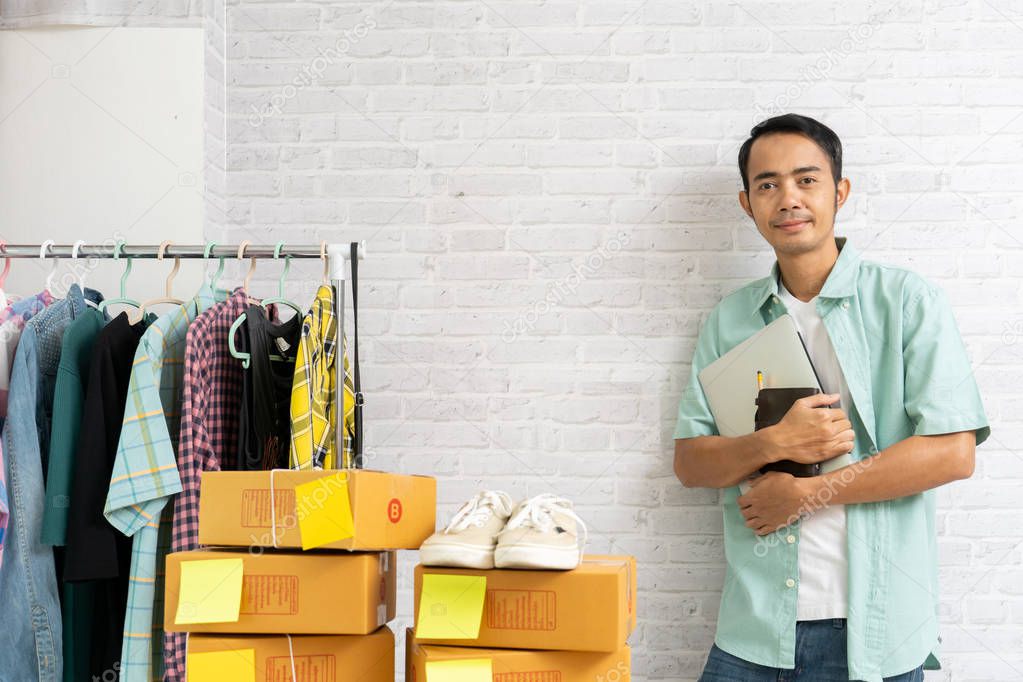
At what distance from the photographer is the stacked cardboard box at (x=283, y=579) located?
4.75ft

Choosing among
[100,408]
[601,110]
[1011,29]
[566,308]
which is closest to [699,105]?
[601,110]

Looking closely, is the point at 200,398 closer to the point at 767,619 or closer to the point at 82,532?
the point at 82,532

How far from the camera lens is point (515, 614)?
142 centimetres

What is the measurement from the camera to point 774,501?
1.98 metres

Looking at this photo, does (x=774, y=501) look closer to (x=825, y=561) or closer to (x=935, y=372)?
(x=825, y=561)

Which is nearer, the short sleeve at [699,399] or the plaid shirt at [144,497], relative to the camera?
the plaid shirt at [144,497]

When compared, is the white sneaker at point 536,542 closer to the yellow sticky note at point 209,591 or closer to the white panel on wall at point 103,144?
the yellow sticky note at point 209,591

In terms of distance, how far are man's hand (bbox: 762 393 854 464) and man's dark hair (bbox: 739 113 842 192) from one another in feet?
1.78

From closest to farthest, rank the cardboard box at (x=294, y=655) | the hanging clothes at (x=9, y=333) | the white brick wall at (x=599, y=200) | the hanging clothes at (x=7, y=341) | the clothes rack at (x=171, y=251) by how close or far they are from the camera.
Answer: the cardboard box at (x=294, y=655), the hanging clothes at (x=7, y=341), the hanging clothes at (x=9, y=333), the clothes rack at (x=171, y=251), the white brick wall at (x=599, y=200)

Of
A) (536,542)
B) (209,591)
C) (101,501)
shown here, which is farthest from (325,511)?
(101,501)

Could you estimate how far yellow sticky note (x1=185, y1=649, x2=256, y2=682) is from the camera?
1472 millimetres

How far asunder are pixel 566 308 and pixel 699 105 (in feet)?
2.06

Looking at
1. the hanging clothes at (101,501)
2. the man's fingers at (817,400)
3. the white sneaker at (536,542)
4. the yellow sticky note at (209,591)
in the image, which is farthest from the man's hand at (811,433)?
the hanging clothes at (101,501)

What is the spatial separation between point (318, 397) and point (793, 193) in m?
1.14
